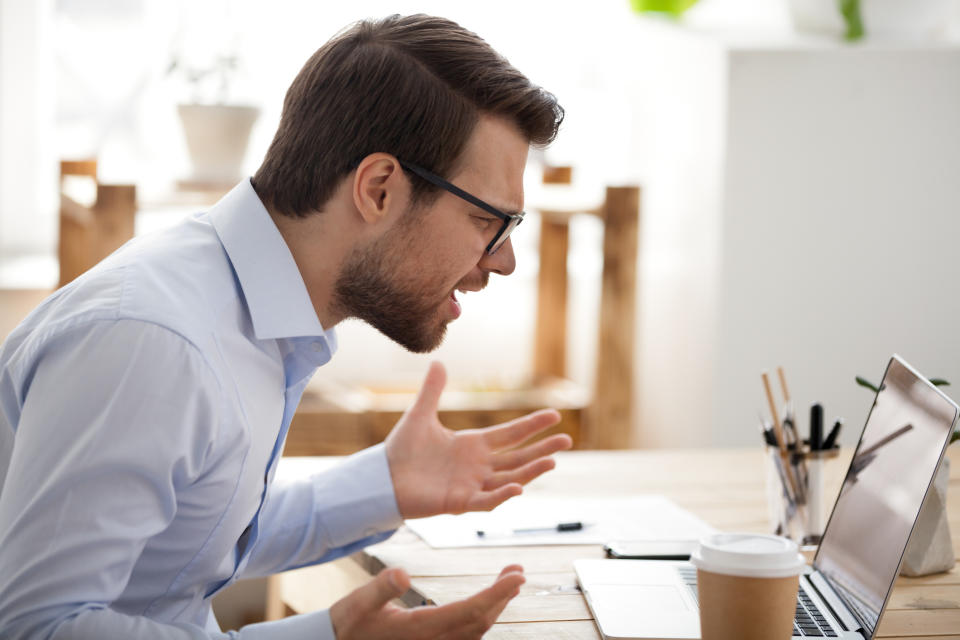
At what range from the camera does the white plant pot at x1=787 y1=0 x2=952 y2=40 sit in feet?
7.64

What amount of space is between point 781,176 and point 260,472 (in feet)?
5.50

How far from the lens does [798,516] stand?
1.31 metres

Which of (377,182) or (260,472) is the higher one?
(377,182)

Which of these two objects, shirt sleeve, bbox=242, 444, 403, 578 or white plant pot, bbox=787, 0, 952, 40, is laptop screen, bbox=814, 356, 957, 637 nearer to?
shirt sleeve, bbox=242, 444, 403, 578

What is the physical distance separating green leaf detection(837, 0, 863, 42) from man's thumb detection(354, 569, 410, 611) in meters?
1.93

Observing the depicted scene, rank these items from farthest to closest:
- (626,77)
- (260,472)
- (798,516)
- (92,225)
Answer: (626,77)
(92,225)
(798,516)
(260,472)

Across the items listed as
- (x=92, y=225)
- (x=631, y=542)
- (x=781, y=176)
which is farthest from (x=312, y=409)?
(x=631, y=542)

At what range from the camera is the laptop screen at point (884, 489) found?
1.03 m

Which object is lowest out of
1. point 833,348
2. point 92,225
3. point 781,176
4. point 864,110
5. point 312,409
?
point 312,409

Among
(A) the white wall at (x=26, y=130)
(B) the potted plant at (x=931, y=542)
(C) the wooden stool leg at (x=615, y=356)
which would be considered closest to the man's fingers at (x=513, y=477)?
(B) the potted plant at (x=931, y=542)

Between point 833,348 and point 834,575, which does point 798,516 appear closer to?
point 834,575

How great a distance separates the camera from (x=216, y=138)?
88.0 inches

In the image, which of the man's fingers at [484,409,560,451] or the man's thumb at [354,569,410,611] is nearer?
the man's thumb at [354,569,410,611]

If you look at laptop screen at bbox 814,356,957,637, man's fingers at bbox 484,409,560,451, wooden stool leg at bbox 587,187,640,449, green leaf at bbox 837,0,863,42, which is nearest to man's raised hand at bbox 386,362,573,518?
man's fingers at bbox 484,409,560,451
